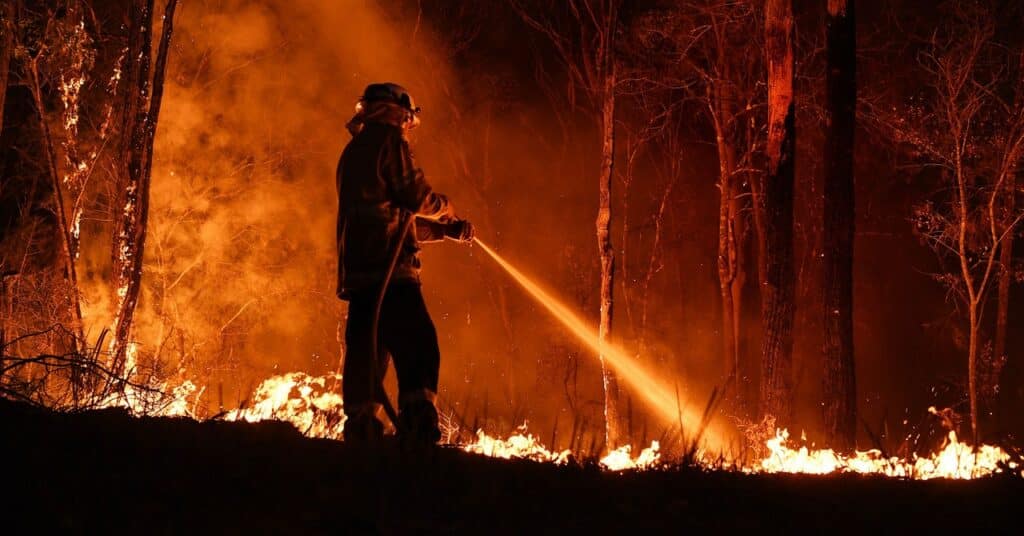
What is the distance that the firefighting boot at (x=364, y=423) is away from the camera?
5.62 m

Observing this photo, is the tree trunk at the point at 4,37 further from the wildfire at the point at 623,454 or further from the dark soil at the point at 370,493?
the dark soil at the point at 370,493

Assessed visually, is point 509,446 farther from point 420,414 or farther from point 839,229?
point 839,229

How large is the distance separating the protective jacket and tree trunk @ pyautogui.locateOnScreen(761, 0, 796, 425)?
24.3 feet

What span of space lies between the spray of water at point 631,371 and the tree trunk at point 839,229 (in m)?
6.92

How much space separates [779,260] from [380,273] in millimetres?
7768

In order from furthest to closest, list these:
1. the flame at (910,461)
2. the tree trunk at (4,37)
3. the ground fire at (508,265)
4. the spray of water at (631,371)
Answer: the spray of water at (631,371), the tree trunk at (4,37), the flame at (910,461), the ground fire at (508,265)

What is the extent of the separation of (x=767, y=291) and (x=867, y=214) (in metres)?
15.8

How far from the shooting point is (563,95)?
1200 inches

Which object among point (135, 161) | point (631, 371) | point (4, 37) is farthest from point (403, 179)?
point (631, 371)

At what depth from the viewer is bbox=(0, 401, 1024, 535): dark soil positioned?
131 inches

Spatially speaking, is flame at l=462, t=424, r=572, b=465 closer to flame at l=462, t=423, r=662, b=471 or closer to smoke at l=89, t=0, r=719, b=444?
flame at l=462, t=423, r=662, b=471

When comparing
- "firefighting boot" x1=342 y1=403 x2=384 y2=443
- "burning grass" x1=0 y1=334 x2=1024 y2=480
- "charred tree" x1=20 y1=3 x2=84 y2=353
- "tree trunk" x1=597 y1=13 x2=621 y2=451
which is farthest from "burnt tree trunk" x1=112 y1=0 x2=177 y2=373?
"tree trunk" x1=597 y1=13 x2=621 y2=451

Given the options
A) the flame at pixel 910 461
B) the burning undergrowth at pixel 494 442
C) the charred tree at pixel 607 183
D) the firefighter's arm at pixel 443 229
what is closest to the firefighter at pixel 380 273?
the firefighter's arm at pixel 443 229

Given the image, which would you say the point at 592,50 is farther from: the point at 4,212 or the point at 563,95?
the point at 4,212
